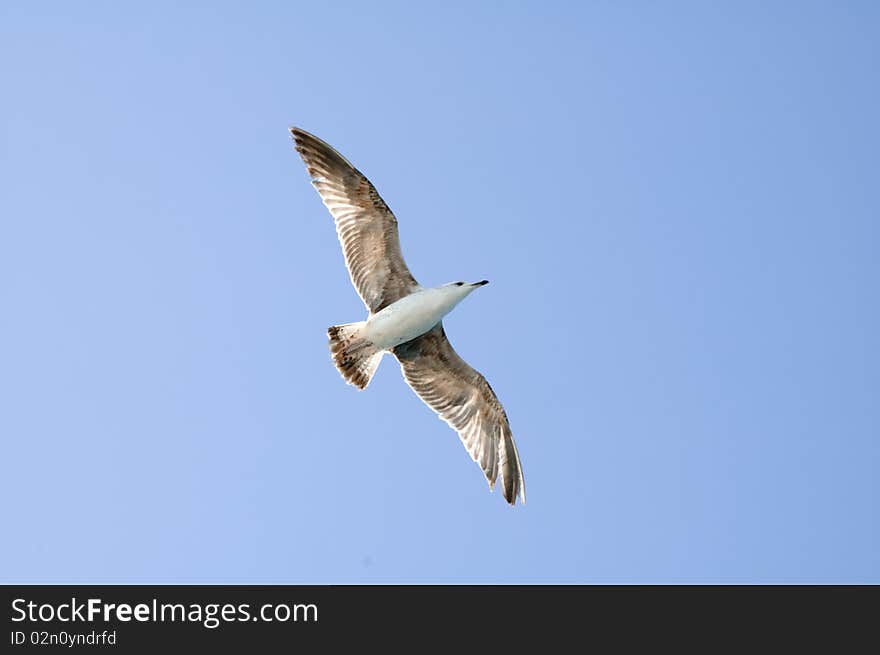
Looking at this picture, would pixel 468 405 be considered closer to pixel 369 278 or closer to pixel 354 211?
pixel 369 278

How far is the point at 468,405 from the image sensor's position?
16438mm

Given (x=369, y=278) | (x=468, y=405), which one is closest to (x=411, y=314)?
(x=369, y=278)

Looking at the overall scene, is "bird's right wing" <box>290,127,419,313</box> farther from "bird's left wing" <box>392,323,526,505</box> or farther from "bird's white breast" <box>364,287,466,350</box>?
"bird's left wing" <box>392,323,526,505</box>

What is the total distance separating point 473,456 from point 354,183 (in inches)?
162

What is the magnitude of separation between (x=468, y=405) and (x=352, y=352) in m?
2.18

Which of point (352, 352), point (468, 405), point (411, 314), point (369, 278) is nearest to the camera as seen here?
point (411, 314)

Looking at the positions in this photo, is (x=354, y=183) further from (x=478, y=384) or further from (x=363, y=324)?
(x=478, y=384)

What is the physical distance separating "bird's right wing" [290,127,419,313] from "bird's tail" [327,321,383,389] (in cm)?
69

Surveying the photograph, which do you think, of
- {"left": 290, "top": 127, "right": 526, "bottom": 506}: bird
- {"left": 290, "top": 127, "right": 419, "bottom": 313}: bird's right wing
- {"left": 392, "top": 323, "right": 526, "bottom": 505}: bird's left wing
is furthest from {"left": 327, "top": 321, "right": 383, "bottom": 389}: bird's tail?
{"left": 392, "top": 323, "right": 526, "bottom": 505}: bird's left wing
